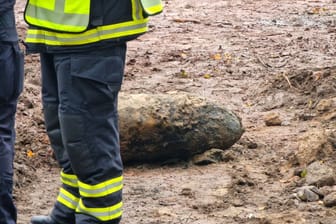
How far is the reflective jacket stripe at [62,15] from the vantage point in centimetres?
425

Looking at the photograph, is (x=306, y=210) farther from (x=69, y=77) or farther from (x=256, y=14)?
(x=256, y=14)

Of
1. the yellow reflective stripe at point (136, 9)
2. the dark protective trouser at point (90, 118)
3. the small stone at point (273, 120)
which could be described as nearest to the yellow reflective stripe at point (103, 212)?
the dark protective trouser at point (90, 118)

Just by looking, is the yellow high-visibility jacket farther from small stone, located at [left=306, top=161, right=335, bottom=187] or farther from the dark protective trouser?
small stone, located at [left=306, top=161, right=335, bottom=187]

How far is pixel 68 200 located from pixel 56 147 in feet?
0.94

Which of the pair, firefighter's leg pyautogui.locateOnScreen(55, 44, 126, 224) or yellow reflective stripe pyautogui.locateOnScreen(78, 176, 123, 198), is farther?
yellow reflective stripe pyautogui.locateOnScreen(78, 176, 123, 198)

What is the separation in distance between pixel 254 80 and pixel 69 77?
5.08 meters

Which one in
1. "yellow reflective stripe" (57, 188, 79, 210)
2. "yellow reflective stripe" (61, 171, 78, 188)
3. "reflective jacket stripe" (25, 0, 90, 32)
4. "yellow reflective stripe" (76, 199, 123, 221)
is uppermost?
"reflective jacket stripe" (25, 0, 90, 32)

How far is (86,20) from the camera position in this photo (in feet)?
13.9

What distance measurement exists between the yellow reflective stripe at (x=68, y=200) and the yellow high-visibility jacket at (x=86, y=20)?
798 mm

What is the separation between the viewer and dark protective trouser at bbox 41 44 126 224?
170 inches

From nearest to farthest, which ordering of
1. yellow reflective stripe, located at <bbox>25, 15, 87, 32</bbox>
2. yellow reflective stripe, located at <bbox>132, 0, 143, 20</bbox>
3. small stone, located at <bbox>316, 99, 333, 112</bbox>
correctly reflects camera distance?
yellow reflective stripe, located at <bbox>25, 15, 87, 32</bbox>
yellow reflective stripe, located at <bbox>132, 0, 143, 20</bbox>
small stone, located at <bbox>316, 99, 333, 112</bbox>

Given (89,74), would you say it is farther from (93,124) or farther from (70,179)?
(70,179)

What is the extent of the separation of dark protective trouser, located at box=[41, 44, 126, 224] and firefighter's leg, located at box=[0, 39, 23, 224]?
138mm

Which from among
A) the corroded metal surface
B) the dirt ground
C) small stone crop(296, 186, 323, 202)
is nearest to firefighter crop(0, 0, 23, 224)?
the dirt ground
